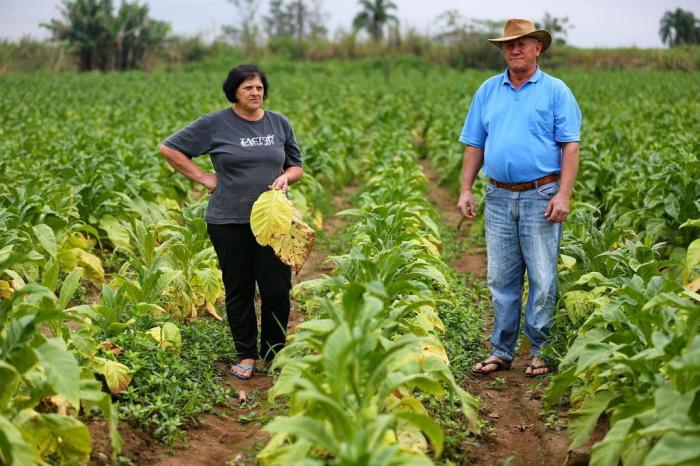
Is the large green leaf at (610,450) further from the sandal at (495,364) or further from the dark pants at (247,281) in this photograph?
the dark pants at (247,281)

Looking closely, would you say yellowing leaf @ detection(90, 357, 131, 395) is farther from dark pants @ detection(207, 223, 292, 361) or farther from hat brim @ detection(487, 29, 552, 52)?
hat brim @ detection(487, 29, 552, 52)

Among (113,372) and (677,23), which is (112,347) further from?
(677,23)

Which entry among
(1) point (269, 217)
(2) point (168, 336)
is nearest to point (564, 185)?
(1) point (269, 217)

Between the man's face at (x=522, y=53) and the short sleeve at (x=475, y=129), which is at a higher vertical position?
the man's face at (x=522, y=53)

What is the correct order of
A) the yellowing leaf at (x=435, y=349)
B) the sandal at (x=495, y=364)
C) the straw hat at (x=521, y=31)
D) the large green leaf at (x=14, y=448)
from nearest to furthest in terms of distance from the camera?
the large green leaf at (x=14, y=448) < the yellowing leaf at (x=435, y=349) < the straw hat at (x=521, y=31) < the sandal at (x=495, y=364)

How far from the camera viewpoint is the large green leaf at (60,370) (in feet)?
10.5

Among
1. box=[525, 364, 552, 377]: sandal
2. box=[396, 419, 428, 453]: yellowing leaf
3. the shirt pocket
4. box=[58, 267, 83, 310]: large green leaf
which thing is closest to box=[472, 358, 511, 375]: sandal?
box=[525, 364, 552, 377]: sandal

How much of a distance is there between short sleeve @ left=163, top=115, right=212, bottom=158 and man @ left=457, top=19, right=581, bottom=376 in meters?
1.62

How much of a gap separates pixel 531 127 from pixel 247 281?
6.63ft

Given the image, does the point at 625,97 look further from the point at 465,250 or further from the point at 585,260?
the point at 585,260

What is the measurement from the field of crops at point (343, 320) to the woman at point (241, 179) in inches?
13.2

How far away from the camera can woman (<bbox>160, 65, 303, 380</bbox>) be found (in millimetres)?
5117

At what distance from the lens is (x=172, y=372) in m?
4.81

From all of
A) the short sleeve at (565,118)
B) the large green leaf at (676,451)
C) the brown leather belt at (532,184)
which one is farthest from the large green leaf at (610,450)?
the short sleeve at (565,118)
